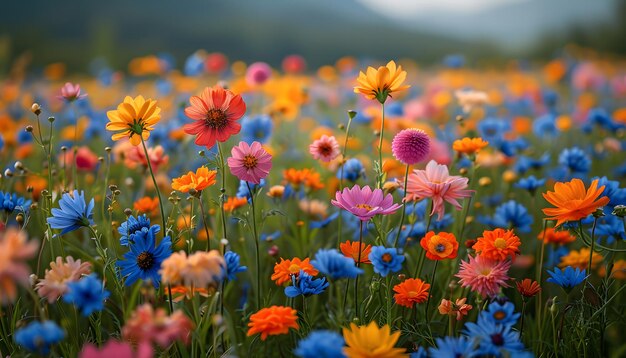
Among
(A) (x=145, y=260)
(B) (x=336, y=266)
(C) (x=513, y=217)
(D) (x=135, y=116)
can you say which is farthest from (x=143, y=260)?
(C) (x=513, y=217)

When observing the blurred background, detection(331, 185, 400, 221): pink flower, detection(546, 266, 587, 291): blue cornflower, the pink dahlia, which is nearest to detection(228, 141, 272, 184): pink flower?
detection(331, 185, 400, 221): pink flower

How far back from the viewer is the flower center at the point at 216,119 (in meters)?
1.02

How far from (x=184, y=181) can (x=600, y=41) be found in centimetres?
1673

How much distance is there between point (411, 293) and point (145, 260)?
53 cm

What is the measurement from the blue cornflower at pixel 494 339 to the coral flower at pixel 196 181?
1.82ft

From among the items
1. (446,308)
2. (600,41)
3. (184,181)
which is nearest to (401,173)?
(446,308)

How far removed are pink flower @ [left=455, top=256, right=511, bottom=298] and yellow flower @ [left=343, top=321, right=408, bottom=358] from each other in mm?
248

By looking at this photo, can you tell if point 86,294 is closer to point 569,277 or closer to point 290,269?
point 290,269

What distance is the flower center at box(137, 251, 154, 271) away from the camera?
0.97m

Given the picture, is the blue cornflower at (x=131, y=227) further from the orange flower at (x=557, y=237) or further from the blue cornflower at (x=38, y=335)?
the orange flower at (x=557, y=237)

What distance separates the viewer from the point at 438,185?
96 centimetres

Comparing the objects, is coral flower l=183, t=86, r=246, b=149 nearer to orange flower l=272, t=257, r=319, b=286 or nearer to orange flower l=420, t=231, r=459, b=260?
orange flower l=272, t=257, r=319, b=286

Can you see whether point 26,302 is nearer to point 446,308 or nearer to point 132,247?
point 132,247

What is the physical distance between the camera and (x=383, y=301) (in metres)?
1.13
